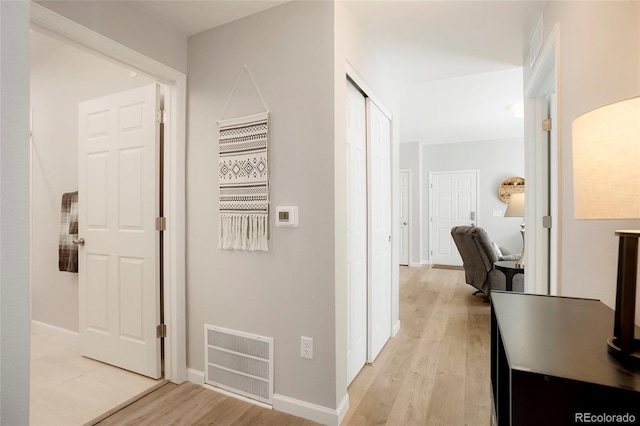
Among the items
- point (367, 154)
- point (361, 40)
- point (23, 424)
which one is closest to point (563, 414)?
point (23, 424)

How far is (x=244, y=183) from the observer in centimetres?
215

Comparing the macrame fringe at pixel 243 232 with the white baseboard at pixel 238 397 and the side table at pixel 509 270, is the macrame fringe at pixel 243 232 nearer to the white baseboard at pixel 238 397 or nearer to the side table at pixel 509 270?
the white baseboard at pixel 238 397

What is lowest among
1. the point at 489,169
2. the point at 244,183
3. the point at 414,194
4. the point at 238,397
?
the point at 238,397

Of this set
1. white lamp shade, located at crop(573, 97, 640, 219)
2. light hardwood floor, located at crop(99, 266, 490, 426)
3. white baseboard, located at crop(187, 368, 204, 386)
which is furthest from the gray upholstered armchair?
white lamp shade, located at crop(573, 97, 640, 219)

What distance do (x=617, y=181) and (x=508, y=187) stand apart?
23.3ft

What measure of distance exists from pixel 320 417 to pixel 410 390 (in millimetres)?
714

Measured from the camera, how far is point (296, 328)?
6.53 feet

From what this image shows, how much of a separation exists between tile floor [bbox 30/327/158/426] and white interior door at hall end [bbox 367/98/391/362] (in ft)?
5.70

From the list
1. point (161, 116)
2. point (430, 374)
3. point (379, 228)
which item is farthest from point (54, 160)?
point (430, 374)

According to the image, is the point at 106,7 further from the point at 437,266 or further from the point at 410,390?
the point at 437,266

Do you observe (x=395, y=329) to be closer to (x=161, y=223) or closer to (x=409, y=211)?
(x=161, y=223)

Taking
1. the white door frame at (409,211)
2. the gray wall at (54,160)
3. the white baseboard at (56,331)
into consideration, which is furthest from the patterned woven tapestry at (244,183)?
the white door frame at (409,211)

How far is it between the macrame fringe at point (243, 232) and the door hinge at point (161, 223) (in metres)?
0.47

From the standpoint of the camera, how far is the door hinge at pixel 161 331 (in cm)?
238
